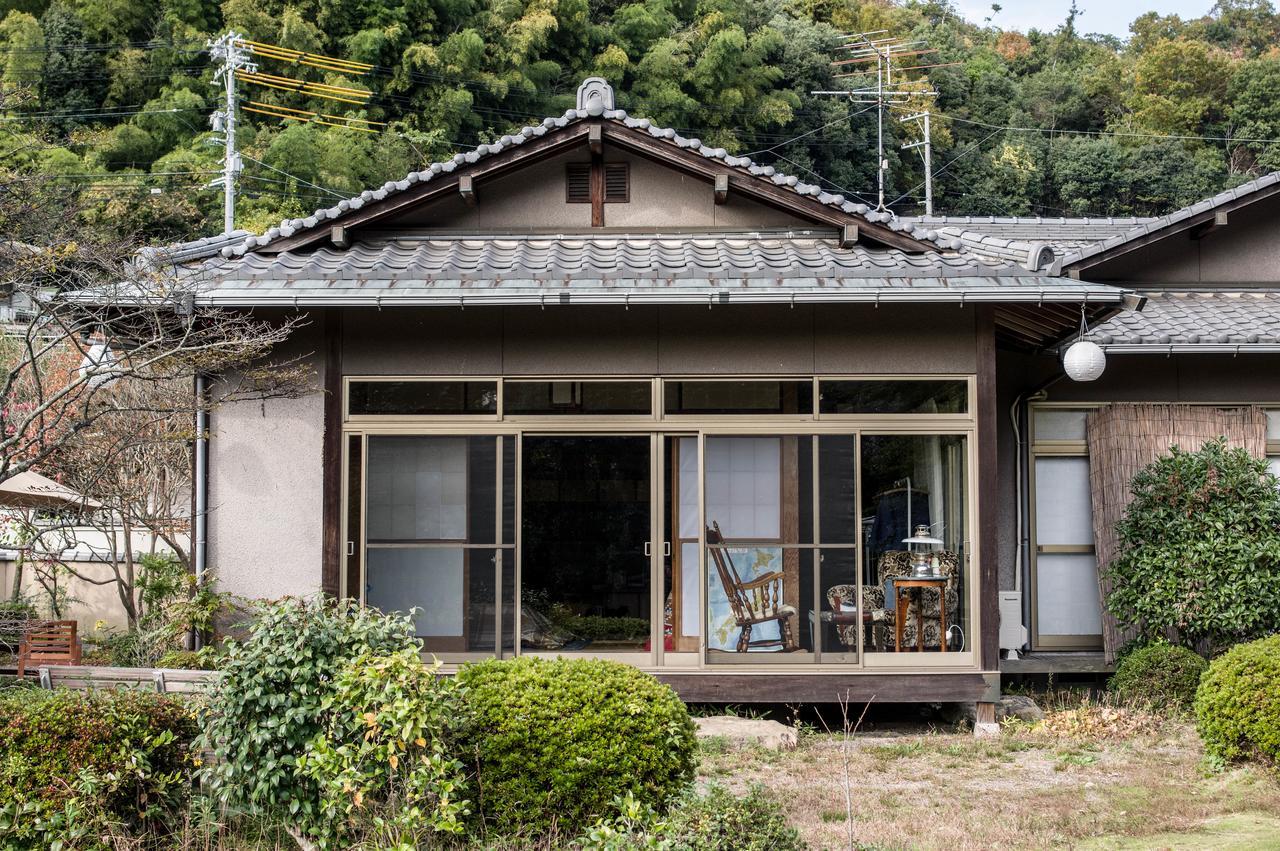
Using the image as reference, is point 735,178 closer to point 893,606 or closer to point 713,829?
point 893,606

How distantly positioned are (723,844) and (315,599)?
95.5 inches

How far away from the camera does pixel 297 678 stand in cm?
557

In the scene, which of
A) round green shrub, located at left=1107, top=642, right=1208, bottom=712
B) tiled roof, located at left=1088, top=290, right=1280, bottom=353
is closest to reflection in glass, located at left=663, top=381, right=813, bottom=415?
tiled roof, located at left=1088, top=290, right=1280, bottom=353

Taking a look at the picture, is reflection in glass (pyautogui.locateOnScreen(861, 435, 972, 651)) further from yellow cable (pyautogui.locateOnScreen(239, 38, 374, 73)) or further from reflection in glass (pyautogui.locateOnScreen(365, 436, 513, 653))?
yellow cable (pyautogui.locateOnScreen(239, 38, 374, 73))

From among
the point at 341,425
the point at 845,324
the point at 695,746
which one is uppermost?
the point at 845,324

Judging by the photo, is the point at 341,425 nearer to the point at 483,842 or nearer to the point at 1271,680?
the point at 483,842

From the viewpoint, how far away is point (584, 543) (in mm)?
9508

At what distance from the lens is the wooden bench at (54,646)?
11.5m

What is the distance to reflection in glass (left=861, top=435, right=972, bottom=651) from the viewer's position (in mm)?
9492

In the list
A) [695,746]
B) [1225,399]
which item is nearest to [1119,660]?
[1225,399]

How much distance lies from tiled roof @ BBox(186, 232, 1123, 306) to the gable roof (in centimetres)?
27

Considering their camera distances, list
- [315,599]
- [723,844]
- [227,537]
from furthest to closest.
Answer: [227,537]
[315,599]
[723,844]

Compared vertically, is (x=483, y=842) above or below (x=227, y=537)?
below

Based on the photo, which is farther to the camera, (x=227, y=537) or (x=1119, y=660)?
(x=1119, y=660)
